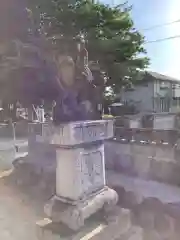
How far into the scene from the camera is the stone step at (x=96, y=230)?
2547 millimetres

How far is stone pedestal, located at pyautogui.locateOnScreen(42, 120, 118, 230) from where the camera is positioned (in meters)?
2.51

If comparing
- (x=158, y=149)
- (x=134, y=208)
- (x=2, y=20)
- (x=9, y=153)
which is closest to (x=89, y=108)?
(x=134, y=208)

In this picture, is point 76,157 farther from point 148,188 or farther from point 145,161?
point 145,161

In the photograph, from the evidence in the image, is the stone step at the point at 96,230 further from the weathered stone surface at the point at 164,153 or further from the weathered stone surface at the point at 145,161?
the weathered stone surface at the point at 164,153

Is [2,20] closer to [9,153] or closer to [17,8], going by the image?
[17,8]

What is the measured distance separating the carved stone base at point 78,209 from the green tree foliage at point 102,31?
6.23 m

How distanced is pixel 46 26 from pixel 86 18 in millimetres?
1437

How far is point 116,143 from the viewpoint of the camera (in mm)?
6816

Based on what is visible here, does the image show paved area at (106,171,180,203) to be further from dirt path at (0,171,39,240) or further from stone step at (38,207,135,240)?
dirt path at (0,171,39,240)

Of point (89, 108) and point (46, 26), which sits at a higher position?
point (46, 26)

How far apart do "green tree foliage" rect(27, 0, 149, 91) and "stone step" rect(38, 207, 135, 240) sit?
20.8 ft

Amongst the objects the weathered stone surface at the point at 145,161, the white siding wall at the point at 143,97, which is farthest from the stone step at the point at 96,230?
the white siding wall at the point at 143,97

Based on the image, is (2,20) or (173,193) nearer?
(173,193)

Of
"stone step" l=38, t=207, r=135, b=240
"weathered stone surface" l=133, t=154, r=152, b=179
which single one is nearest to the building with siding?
"weathered stone surface" l=133, t=154, r=152, b=179
